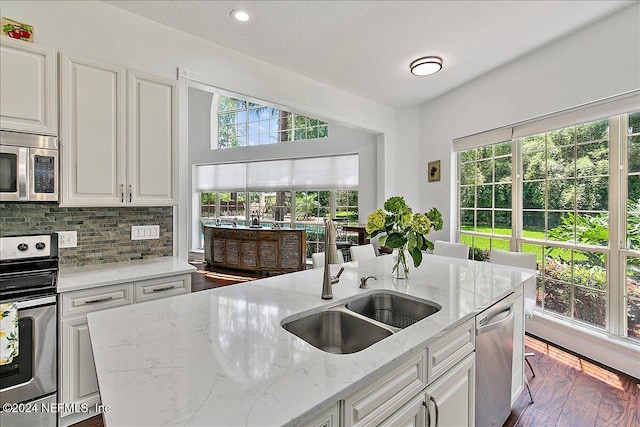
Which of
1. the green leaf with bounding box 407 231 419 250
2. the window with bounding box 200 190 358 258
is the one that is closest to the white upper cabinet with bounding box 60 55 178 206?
the green leaf with bounding box 407 231 419 250

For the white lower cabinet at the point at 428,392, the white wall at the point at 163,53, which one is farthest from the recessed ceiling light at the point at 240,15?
the white lower cabinet at the point at 428,392

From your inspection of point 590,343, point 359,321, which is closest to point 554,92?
point 590,343

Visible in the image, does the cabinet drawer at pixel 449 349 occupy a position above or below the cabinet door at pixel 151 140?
below

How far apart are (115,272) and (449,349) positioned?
208 cm

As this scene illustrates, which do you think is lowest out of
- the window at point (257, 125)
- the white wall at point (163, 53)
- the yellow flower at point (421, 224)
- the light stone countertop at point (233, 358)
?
the light stone countertop at point (233, 358)

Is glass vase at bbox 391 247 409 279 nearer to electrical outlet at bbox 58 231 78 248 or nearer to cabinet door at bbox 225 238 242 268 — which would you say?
electrical outlet at bbox 58 231 78 248

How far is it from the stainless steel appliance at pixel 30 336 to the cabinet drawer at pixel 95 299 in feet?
0.22

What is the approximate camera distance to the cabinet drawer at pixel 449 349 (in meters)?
1.15

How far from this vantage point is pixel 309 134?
5.91 metres

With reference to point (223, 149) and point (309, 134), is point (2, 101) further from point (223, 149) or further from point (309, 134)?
point (223, 149)

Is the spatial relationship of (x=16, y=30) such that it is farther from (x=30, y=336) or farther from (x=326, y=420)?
(x=326, y=420)

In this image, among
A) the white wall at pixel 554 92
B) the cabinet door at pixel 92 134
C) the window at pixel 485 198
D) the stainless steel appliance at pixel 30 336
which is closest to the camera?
the stainless steel appliance at pixel 30 336

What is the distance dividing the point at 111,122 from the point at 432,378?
7.87ft

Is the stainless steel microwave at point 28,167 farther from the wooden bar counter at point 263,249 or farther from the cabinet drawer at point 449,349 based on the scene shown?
the wooden bar counter at point 263,249
